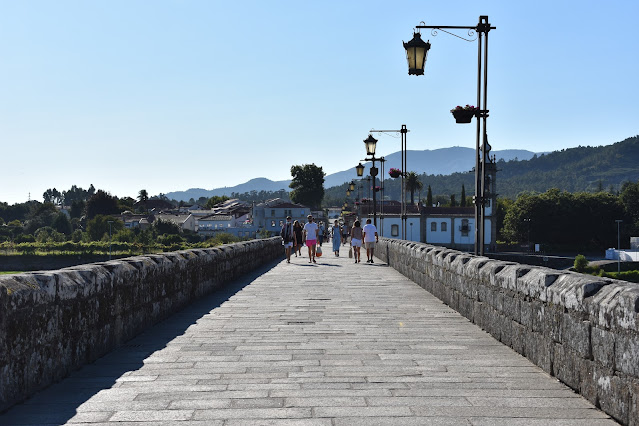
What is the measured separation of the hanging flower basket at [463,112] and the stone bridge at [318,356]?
4.18 m

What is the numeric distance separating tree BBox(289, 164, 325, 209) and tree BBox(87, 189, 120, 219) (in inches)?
1839

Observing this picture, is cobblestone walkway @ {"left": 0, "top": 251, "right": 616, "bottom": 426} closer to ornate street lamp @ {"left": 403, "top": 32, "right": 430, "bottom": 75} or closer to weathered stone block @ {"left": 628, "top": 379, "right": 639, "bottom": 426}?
weathered stone block @ {"left": 628, "top": 379, "right": 639, "bottom": 426}

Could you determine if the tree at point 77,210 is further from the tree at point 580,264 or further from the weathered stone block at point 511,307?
the weathered stone block at point 511,307

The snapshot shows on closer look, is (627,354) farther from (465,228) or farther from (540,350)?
(465,228)

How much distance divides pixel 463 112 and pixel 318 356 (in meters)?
7.60

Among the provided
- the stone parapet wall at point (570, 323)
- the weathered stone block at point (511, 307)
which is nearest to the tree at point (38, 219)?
the stone parapet wall at point (570, 323)

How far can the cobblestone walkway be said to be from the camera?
4723 millimetres

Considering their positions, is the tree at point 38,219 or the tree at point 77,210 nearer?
the tree at point 38,219

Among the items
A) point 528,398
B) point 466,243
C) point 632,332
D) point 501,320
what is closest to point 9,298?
point 528,398

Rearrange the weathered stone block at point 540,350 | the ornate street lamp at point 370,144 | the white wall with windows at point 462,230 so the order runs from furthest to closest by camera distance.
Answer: the white wall with windows at point 462,230 → the ornate street lamp at point 370,144 → the weathered stone block at point 540,350

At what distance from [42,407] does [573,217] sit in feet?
386

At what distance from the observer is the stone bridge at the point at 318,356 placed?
4.71m

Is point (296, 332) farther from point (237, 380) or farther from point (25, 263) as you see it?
point (25, 263)

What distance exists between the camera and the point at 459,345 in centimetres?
743
